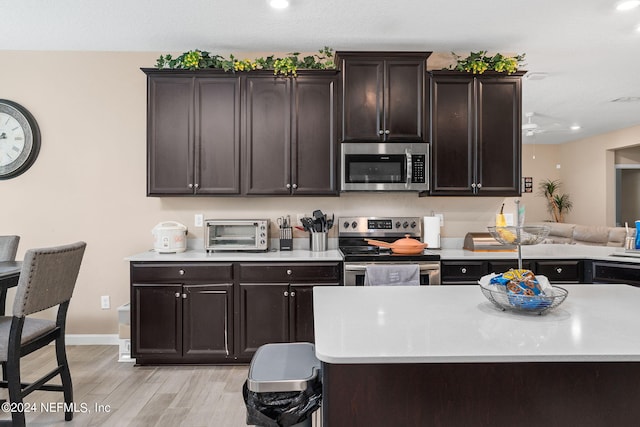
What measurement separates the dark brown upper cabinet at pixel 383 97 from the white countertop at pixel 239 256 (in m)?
1.04

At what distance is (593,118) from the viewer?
656 cm

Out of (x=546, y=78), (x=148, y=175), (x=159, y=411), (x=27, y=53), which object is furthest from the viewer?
(x=546, y=78)

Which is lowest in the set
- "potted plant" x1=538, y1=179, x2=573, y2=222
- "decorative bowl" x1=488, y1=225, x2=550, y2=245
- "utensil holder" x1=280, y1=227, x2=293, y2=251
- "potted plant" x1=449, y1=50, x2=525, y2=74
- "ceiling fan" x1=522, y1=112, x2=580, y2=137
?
"utensil holder" x1=280, y1=227, x2=293, y2=251

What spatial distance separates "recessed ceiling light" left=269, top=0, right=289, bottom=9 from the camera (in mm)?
2839

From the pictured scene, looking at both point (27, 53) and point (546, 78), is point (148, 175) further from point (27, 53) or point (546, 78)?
point (546, 78)

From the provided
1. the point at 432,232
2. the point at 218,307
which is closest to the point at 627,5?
the point at 432,232

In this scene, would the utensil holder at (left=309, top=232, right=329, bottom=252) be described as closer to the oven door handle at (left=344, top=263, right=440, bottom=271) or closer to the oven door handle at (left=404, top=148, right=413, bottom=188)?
the oven door handle at (left=344, top=263, right=440, bottom=271)

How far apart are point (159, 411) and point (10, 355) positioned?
90cm

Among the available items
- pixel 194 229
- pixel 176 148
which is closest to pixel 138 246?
pixel 194 229

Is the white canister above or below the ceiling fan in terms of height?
below

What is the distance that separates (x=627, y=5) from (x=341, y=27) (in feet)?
6.87

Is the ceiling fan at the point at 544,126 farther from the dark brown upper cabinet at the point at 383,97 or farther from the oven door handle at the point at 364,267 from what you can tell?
the oven door handle at the point at 364,267

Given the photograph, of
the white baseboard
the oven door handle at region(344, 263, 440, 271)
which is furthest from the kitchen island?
the white baseboard

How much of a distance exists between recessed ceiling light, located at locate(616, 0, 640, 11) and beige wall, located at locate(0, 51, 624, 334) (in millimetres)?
3338
